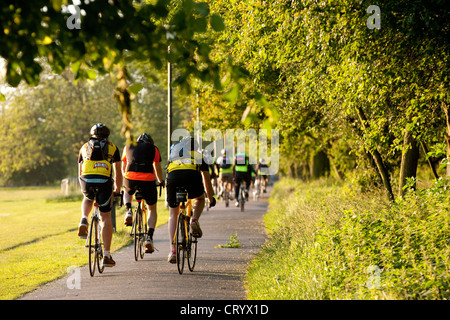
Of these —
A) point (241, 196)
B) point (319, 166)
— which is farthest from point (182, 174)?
point (319, 166)

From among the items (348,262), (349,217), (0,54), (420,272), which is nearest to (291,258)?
(349,217)

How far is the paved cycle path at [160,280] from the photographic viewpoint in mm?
7297

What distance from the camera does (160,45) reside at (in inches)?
182

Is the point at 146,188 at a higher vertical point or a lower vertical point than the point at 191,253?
higher

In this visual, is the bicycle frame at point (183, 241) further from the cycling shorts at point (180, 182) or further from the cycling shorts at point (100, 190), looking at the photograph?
the cycling shorts at point (100, 190)

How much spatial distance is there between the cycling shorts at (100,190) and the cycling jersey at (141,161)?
1.32m

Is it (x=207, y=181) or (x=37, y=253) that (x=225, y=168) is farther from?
(x=207, y=181)

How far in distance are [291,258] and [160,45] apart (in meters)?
3.93

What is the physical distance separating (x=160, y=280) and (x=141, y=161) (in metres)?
2.37

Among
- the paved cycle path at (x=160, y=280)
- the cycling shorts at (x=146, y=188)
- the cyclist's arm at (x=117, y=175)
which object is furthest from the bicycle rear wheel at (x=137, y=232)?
the cyclist's arm at (x=117, y=175)

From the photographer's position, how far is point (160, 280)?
8336mm

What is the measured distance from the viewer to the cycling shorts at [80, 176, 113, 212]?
8625 millimetres

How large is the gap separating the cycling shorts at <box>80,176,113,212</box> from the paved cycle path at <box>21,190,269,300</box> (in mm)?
984

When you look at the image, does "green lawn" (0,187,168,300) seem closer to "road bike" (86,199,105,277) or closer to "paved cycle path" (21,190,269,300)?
"paved cycle path" (21,190,269,300)
